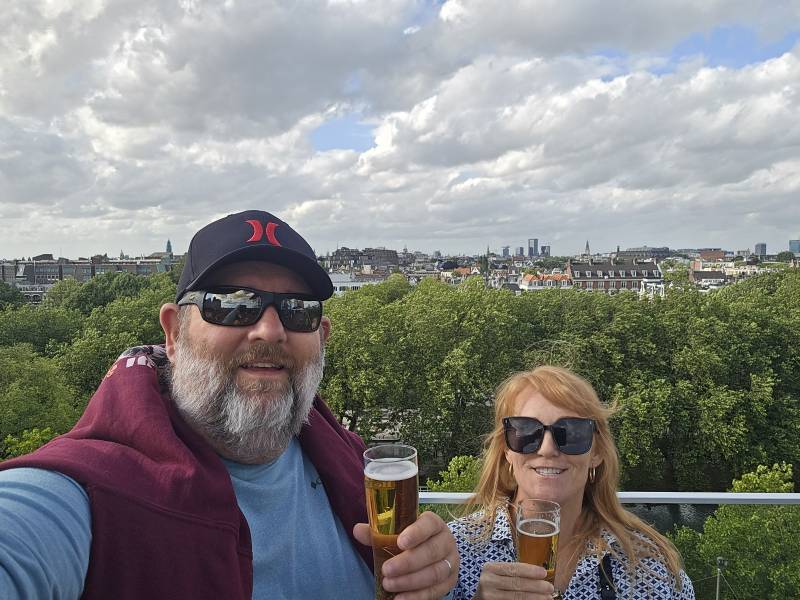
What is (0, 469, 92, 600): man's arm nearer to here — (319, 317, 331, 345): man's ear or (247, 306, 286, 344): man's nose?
(247, 306, 286, 344): man's nose

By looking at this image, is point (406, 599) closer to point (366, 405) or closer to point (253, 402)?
point (253, 402)

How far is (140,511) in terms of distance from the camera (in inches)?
56.9

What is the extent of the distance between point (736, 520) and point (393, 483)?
13.1 feet

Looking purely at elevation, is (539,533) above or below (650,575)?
above

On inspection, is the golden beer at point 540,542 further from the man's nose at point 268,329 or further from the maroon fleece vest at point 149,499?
the man's nose at point 268,329

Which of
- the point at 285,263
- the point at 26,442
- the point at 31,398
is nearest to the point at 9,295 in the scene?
the point at 31,398

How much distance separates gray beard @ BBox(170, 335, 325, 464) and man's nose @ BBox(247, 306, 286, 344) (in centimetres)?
4

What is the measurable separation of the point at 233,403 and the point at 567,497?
4.94ft

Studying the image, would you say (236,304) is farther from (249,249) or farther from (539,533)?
(539,533)

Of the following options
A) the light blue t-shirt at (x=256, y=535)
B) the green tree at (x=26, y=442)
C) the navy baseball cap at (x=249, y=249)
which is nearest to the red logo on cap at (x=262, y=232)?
the navy baseball cap at (x=249, y=249)

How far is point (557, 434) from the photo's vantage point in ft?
8.60

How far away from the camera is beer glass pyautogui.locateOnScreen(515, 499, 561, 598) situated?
6.39 ft

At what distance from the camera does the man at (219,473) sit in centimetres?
136

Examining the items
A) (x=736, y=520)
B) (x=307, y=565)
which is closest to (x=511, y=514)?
(x=307, y=565)
